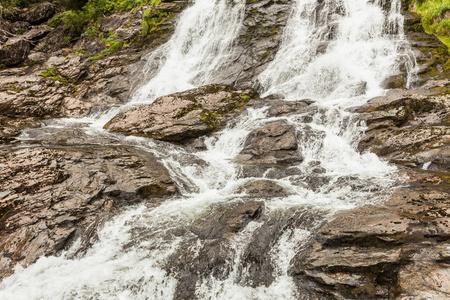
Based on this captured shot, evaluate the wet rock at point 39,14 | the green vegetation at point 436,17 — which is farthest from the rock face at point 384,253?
the wet rock at point 39,14

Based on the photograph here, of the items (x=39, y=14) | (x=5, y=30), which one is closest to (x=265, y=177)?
(x=5, y=30)

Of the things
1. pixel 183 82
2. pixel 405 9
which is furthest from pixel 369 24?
pixel 183 82

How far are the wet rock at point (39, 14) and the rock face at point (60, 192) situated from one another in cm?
2097

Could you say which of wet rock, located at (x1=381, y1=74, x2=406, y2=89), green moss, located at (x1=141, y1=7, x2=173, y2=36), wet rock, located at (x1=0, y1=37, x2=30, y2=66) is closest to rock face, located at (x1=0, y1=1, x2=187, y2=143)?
wet rock, located at (x1=0, y1=37, x2=30, y2=66)

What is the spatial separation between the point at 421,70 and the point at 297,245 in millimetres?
11608

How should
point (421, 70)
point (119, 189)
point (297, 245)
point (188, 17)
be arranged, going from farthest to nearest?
point (188, 17) → point (421, 70) → point (119, 189) → point (297, 245)

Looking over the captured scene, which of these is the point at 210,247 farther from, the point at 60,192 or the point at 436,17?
the point at 436,17

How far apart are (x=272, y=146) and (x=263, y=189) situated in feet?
8.86

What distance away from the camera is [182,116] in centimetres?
1179

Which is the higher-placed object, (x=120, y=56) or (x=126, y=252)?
(x=120, y=56)

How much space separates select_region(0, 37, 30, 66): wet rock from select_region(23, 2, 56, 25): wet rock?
170 inches

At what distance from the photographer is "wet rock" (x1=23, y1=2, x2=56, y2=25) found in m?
23.3

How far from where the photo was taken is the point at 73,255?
569 centimetres

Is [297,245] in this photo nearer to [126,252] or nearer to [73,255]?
[126,252]
